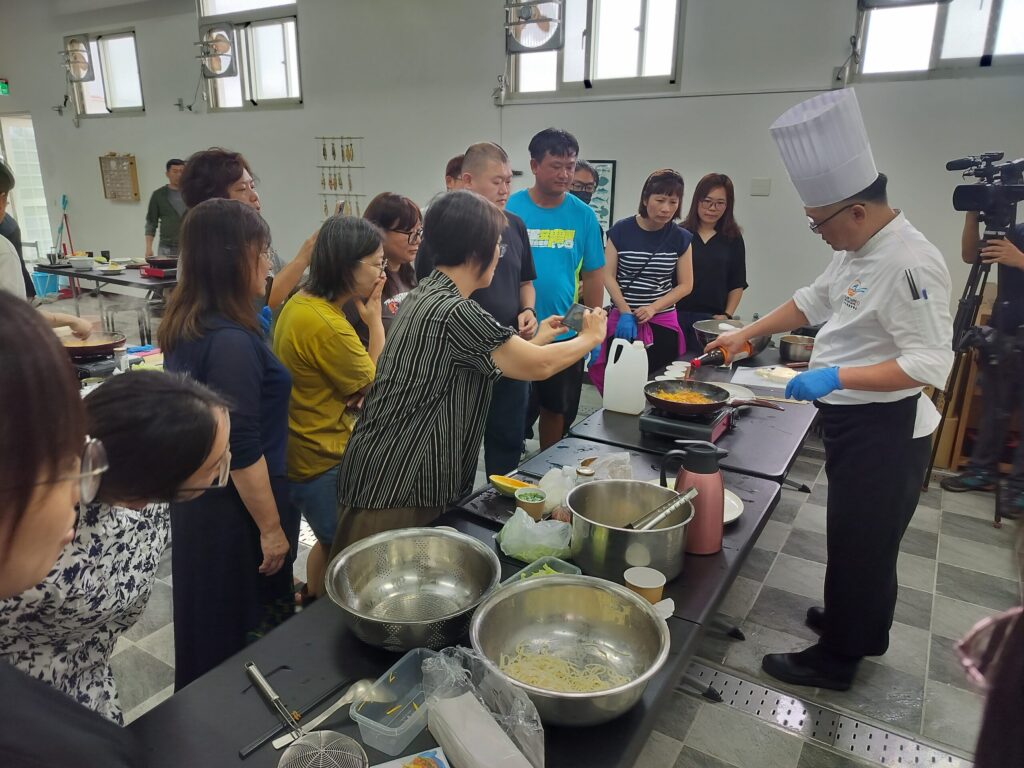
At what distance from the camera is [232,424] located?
4.68ft

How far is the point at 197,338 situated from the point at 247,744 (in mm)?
880

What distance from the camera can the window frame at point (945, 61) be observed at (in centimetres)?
370

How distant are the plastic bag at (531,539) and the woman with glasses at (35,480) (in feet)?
2.79

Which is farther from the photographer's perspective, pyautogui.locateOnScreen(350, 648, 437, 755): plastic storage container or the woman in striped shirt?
the woman in striped shirt

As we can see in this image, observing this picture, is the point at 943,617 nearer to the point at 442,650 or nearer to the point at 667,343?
the point at 667,343

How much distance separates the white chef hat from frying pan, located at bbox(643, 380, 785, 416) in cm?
65

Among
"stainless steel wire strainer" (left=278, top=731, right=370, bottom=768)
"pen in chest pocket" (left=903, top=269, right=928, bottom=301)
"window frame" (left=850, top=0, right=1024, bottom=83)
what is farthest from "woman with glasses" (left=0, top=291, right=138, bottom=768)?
"window frame" (left=850, top=0, right=1024, bottom=83)

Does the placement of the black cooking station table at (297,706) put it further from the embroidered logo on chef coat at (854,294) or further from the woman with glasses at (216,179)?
the woman with glasses at (216,179)

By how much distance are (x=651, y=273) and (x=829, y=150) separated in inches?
64.5

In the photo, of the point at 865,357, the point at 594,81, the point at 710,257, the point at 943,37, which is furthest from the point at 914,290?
the point at 594,81

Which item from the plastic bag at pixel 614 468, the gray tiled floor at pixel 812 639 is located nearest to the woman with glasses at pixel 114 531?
the plastic bag at pixel 614 468

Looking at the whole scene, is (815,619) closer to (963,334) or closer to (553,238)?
(963,334)

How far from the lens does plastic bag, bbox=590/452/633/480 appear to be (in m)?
1.68

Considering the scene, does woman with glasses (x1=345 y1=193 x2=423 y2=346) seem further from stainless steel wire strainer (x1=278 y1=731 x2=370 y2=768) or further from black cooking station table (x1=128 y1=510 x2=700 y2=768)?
stainless steel wire strainer (x1=278 y1=731 x2=370 y2=768)
